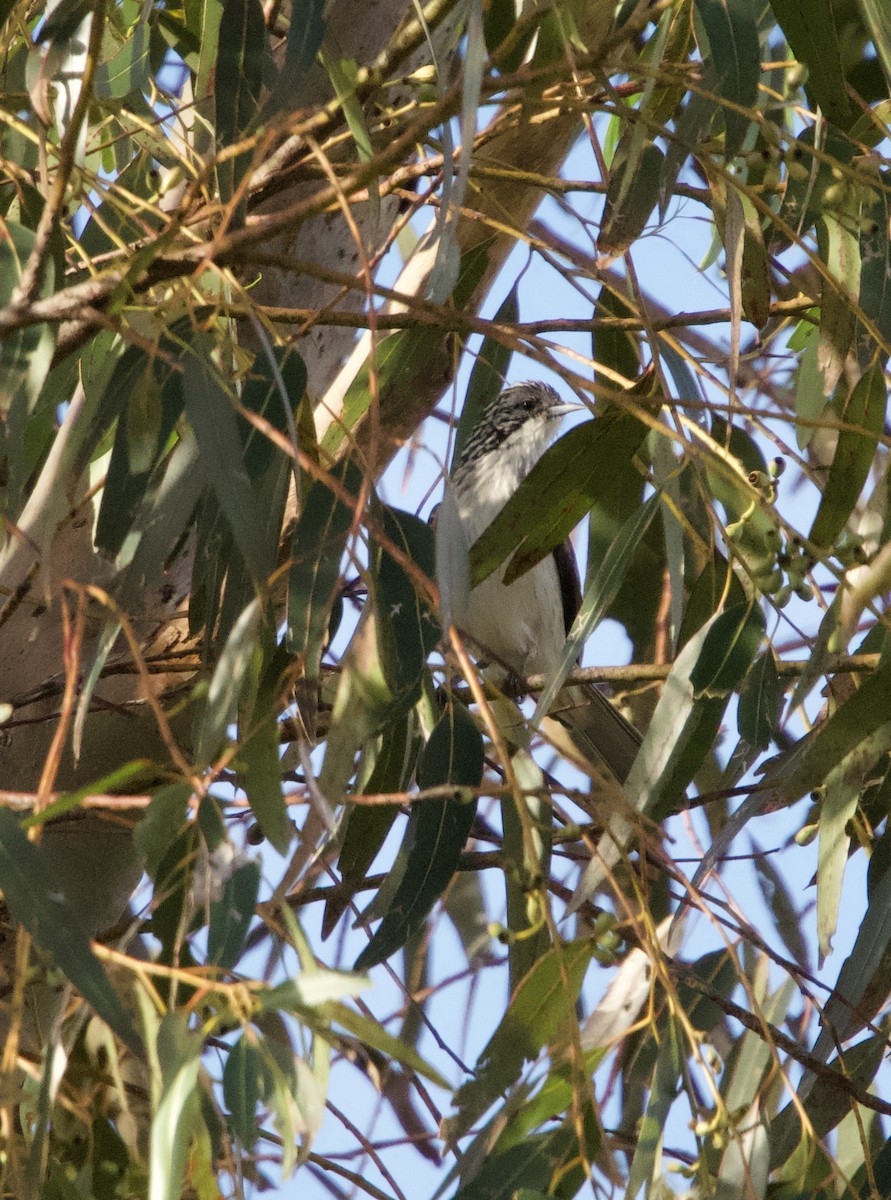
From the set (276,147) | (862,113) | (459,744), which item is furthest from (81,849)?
(862,113)

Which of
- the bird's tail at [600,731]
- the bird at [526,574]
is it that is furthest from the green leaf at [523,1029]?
the bird at [526,574]

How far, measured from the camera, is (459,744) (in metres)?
2.11

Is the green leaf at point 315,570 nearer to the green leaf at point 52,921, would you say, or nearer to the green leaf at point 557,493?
the green leaf at point 557,493

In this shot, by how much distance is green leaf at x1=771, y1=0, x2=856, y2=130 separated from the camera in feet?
6.29

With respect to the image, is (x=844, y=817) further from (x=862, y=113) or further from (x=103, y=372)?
(x=103, y=372)

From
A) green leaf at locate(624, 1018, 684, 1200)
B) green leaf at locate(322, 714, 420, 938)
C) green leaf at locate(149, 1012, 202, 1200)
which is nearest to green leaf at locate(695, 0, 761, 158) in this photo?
green leaf at locate(322, 714, 420, 938)

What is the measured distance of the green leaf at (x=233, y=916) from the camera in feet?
5.07

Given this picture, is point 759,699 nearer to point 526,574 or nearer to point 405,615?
point 405,615

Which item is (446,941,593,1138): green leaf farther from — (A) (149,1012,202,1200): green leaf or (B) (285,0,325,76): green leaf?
(B) (285,0,325,76): green leaf

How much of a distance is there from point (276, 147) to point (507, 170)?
1.07 feet

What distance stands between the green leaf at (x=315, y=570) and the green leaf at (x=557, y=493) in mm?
296

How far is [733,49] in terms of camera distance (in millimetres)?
1850

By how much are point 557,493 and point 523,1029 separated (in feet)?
2.63

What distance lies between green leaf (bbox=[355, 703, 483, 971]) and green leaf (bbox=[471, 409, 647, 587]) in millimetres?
235
